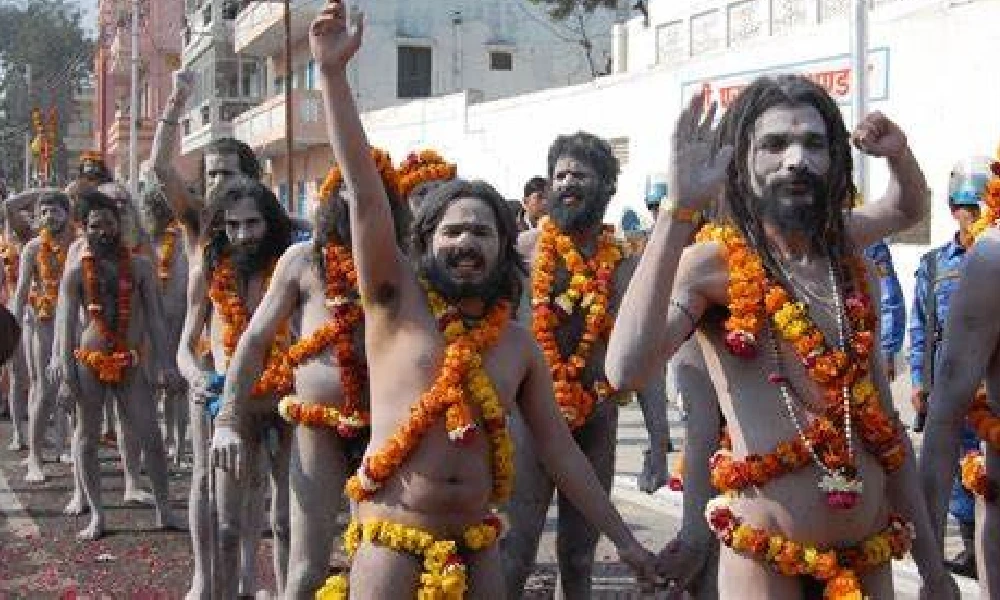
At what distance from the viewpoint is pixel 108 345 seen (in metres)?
9.28

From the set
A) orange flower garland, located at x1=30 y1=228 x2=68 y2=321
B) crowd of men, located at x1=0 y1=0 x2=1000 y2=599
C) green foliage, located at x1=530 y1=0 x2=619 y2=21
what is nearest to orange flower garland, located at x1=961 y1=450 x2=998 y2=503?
crowd of men, located at x1=0 y1=0 x2=1000 y2=599

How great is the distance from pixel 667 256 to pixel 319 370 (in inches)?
101

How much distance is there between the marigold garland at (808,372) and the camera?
3.69 m

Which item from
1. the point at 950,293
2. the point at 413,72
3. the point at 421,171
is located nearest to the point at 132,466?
the point at 421,171

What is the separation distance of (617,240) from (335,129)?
2732 mm

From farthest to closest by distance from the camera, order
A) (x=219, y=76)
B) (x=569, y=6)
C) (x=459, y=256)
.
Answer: (x=219, y=76)
(x=569, y=6)
(x=459, y=256)

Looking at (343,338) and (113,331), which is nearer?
(343,338)

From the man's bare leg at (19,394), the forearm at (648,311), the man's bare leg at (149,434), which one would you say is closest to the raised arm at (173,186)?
the man's bare leg at (149,434)

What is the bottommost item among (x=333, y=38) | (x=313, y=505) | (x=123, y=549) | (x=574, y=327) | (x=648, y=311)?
(x=123, y=549)

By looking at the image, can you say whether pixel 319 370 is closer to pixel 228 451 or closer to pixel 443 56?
pixel 228 451

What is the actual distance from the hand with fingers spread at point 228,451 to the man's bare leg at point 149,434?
3.69m

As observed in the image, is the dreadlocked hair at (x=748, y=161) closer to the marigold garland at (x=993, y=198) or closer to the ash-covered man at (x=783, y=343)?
the ash-covered man at (x=783, y=343)

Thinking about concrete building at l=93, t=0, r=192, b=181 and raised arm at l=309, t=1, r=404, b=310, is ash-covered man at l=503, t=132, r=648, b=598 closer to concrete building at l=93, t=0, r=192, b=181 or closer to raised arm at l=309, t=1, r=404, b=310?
raised arm at l=309, t=1, r=404, b=310

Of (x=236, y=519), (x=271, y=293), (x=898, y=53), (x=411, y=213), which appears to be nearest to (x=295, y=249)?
(x=271, y=293)
